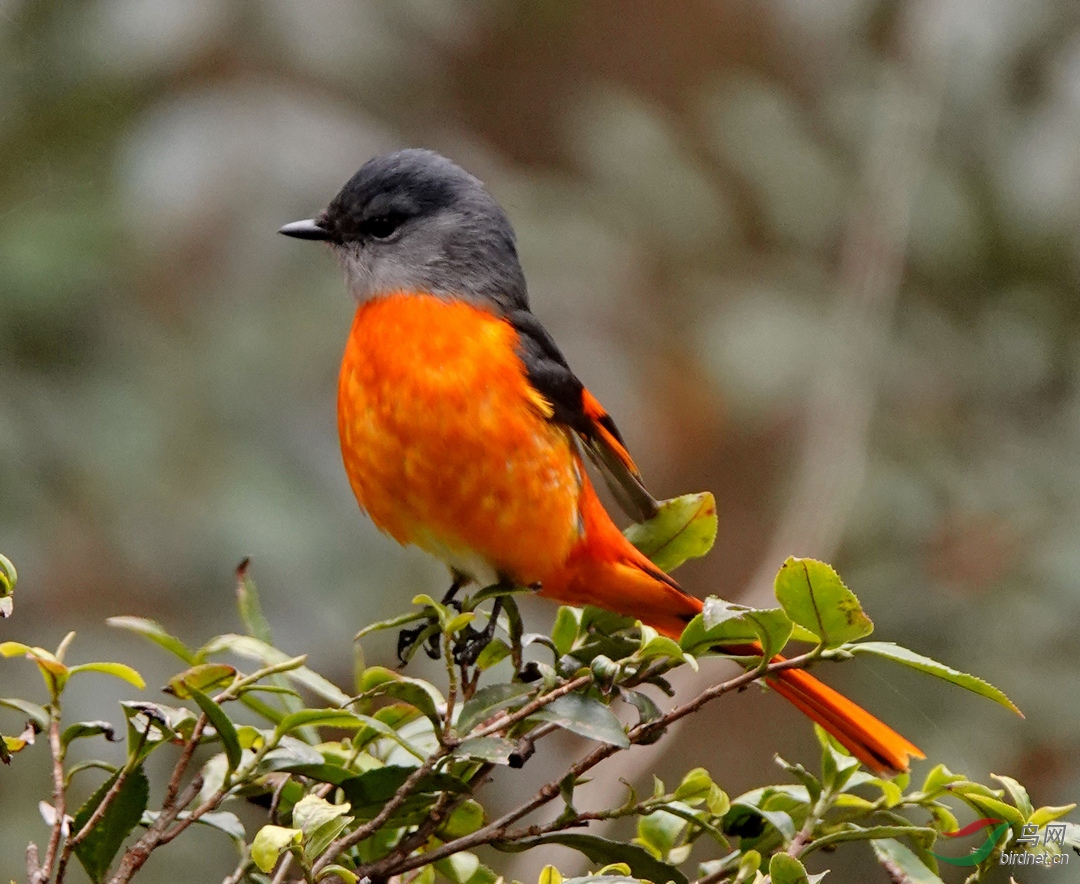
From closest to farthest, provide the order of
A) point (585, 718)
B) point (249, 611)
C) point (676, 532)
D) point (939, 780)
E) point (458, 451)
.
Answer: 1. point (585, 718)
2. point (939, 780)
3. point (249, 611)
4. point (676, 532)
5. point (458, 451)

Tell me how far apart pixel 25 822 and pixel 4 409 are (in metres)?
1.16

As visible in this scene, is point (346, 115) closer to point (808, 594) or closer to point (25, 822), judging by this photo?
point (25, 822)

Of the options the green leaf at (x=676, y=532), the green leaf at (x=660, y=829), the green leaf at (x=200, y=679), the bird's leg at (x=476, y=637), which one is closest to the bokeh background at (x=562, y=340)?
the bird's leg at (x=476, y=637)

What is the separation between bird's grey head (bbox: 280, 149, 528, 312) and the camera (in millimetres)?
3322

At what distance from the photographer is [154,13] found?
3975 mm

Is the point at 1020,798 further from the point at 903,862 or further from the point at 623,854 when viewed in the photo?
the point at 623,854

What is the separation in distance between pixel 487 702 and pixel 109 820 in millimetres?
494

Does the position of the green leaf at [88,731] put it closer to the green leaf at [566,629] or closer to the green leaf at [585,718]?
the green leaf at [585,718]

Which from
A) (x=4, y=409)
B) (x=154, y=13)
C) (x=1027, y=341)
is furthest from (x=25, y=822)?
(x=1027, y=341)

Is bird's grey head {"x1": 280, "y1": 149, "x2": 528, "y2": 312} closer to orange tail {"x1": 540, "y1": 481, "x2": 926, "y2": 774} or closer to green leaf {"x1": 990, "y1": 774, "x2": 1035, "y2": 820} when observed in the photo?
orange tail {"x1": 540, "y1": 481, "x2": 926, "y2": 774}

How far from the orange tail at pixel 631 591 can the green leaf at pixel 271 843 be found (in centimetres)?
102

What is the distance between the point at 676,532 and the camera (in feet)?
7.77

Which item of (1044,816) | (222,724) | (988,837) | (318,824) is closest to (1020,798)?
(1044,816)

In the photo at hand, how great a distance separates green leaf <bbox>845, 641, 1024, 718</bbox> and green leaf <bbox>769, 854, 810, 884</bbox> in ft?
0.83
